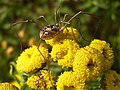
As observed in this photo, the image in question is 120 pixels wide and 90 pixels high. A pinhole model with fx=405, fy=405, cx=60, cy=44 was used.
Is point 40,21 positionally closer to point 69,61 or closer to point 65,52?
point 65,52

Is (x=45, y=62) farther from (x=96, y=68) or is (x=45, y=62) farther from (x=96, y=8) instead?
(x=96, y=8)

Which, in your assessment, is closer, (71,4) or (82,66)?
(82,66)

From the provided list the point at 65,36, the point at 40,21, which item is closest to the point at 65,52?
the point at 65,36

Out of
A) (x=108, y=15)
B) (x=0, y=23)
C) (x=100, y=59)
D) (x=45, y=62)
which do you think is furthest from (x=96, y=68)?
(x=0, y=23)

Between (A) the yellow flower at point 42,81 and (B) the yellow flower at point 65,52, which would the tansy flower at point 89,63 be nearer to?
(B) the yellow flower at point 65,52

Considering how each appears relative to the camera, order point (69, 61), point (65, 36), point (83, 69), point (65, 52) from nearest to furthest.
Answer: point (83, 69), point (69, 61), point (65, 52), point (65, 36)

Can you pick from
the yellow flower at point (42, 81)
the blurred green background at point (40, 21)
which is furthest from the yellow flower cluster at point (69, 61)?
the blurred green background at point (40, 21)
